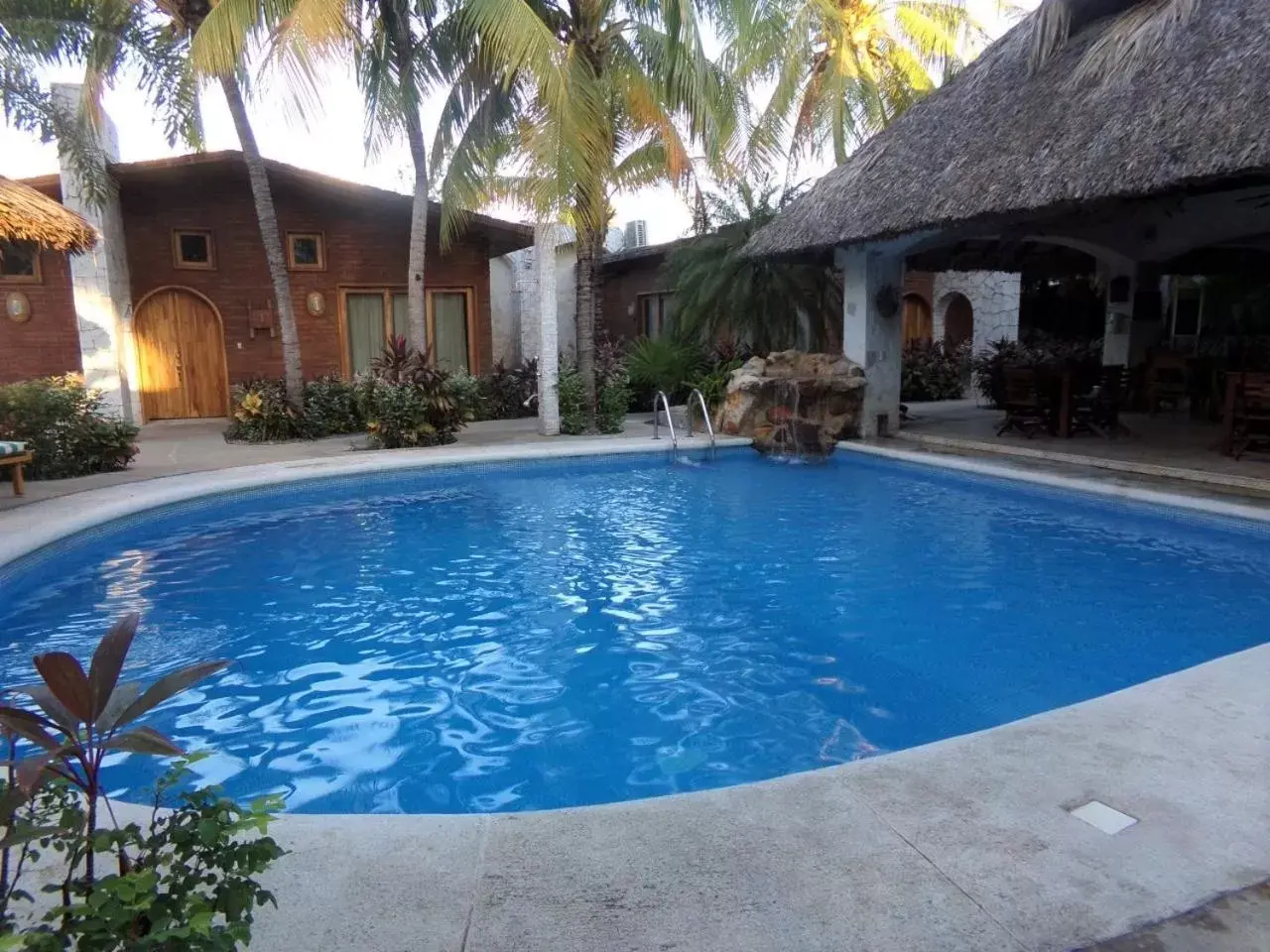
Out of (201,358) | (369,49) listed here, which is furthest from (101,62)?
(201,358)

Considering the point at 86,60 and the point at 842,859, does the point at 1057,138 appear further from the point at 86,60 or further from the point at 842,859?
the point at 86,60

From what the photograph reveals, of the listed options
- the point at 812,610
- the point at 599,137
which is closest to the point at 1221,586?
the point at 812,610

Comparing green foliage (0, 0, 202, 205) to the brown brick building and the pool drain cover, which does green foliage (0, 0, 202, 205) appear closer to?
the brown brick building

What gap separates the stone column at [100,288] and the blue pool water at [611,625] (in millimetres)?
Answer: 5262

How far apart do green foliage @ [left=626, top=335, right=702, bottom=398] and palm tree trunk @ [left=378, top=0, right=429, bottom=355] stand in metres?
3.96

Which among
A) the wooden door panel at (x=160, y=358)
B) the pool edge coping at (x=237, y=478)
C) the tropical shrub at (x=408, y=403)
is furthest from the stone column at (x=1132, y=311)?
the wooden door panel at (x=160, y=358)

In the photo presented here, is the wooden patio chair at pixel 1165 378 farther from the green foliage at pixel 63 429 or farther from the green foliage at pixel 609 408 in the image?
the green foliage at pixel 63 429

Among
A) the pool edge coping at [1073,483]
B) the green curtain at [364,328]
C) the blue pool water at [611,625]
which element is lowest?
the blue pool water at [611,625]

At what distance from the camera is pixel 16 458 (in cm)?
784

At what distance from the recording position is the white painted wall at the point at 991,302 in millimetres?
16828

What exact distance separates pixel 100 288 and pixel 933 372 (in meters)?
14.2

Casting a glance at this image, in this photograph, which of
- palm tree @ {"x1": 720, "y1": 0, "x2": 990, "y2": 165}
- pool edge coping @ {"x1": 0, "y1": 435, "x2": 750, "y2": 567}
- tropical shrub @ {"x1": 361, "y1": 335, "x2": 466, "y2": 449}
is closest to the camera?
pool edge coping @ {"x1": 0, "y1": 435, "x2": 750, "y2": 567}

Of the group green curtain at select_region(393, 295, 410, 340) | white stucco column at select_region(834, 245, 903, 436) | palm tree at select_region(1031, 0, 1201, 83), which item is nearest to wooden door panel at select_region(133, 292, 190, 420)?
green curtain at select_region(393, 295, 410, 340)

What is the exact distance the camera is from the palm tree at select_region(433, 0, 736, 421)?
9.65 meters
